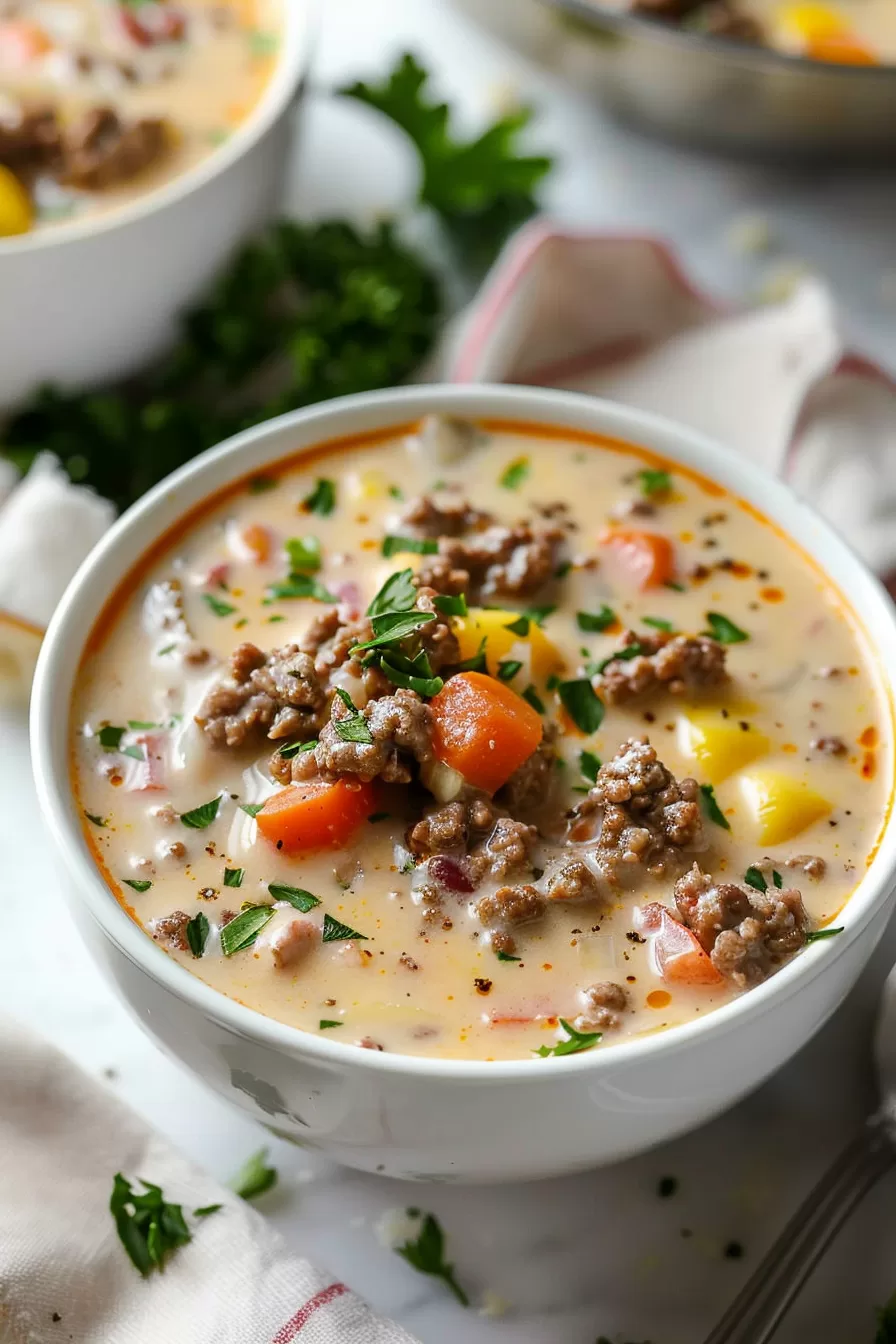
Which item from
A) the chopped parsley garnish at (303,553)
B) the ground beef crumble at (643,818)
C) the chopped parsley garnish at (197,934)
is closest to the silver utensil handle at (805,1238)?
the ground beef crumble at (643,818)

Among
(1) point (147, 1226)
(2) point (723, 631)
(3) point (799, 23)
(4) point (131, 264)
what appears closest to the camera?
(1) point (147, 1226)

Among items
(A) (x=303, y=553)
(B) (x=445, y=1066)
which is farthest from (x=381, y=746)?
(A) (x=303, y=553)

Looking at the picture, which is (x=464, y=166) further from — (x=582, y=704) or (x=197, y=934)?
(x=197, y=934)

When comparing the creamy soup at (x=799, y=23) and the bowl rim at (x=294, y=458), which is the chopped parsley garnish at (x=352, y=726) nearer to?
the bowl rim at (x=294, y=458)

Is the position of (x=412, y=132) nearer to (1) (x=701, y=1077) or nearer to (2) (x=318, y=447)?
(2) (x=318, y=447)

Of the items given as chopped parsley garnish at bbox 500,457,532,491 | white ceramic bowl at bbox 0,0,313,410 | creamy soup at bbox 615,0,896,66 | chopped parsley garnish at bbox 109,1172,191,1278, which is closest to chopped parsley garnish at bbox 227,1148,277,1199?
chopped parsley garnish at bbox 109,1172,191,1278

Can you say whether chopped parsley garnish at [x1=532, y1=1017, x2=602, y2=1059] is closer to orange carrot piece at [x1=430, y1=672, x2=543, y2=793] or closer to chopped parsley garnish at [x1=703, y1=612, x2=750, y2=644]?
orange carrot piece at [x1=430, y1=672, x2=543, y2=793]
